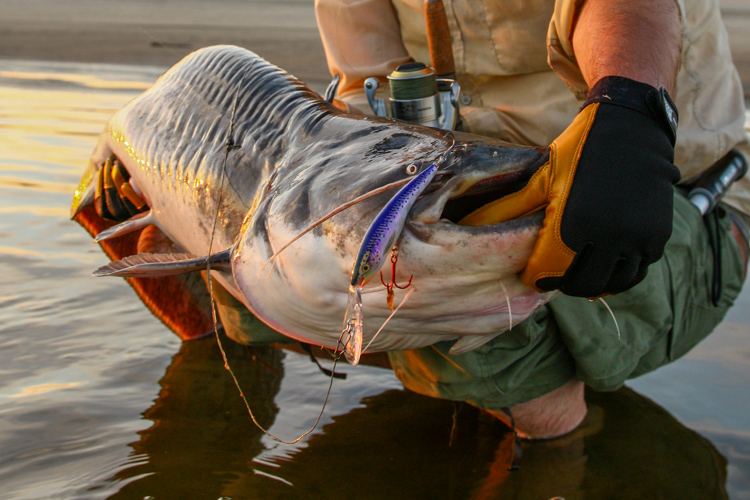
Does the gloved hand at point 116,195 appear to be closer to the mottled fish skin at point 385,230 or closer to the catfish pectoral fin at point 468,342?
the catfish pectoral fin at point 468,342

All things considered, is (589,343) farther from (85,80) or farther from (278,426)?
(85,80)

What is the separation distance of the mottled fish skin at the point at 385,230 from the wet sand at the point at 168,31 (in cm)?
944

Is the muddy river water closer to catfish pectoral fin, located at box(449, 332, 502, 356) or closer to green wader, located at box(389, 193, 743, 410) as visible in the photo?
green wader, located at box(389, 193, 743, 410)

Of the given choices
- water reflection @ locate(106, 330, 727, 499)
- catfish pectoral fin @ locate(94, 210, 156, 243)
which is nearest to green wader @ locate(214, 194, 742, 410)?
water reflection @ locate(106, 330, 727, 499)

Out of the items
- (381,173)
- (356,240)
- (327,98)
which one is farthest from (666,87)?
(327,98)

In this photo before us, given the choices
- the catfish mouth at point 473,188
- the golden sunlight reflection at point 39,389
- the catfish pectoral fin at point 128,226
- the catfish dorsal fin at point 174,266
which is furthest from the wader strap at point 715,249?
the golden sunlight reflection at point 39,389

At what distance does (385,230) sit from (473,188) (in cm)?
23

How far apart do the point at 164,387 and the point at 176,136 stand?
39.6 inches

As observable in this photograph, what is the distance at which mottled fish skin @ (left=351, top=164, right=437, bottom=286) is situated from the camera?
125 cm

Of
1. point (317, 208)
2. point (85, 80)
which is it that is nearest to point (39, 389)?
point (317, 208)

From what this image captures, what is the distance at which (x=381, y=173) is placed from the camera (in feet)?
4.66

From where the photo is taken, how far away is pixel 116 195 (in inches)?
106

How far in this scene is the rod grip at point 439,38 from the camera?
2.32 metres

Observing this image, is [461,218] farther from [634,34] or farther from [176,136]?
[176,136]
